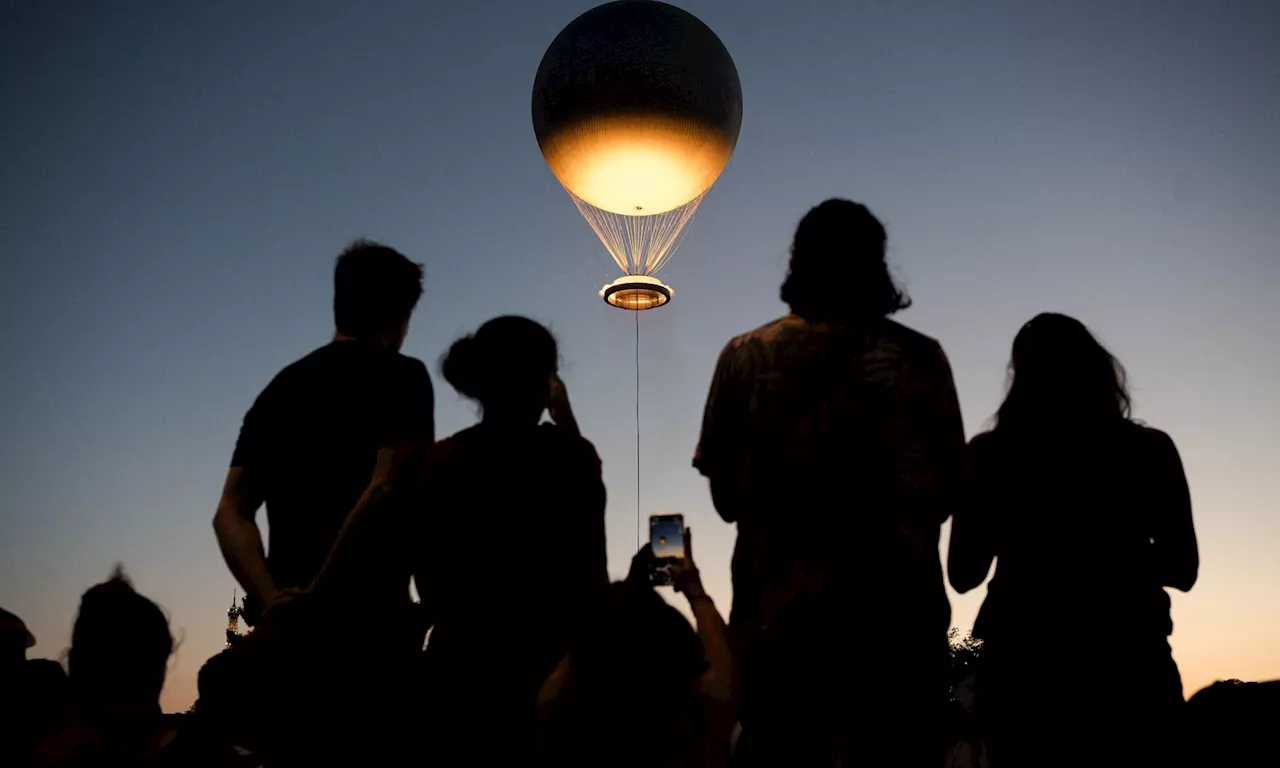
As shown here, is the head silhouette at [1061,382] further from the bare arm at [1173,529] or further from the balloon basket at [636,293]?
the balloon basket at [636,293]

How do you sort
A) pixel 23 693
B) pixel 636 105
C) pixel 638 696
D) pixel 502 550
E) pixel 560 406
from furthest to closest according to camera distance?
1. pixel 636 105
2. pixel 23 693
3. pixel 560 406
4. pixel 502 550
5. pixel 638 696

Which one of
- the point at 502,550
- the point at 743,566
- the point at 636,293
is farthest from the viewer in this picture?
the point at 636,293

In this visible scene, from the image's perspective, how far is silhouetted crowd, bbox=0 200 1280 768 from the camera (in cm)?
248

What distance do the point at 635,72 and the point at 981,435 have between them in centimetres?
560

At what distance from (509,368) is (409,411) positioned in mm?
501

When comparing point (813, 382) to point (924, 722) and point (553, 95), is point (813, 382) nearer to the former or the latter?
point (924, 722)

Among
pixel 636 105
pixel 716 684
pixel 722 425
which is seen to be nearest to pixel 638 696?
pixel 716 684

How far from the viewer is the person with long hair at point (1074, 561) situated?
9.62 feet

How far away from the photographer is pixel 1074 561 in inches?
117

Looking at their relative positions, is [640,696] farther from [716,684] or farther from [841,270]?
[841,270]

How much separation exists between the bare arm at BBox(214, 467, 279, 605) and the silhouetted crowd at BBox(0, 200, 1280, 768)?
0.4 inches

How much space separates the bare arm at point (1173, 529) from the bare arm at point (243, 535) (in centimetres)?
293

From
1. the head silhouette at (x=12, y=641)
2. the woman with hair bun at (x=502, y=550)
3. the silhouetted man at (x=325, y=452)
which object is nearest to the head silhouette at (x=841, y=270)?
the woman with hair bun at (x=502, y=550)

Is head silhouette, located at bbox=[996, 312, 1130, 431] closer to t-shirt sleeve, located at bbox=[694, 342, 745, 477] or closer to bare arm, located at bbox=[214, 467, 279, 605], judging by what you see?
t-shirt sleeve, located at bbox=[694, 342, 745, 477]
